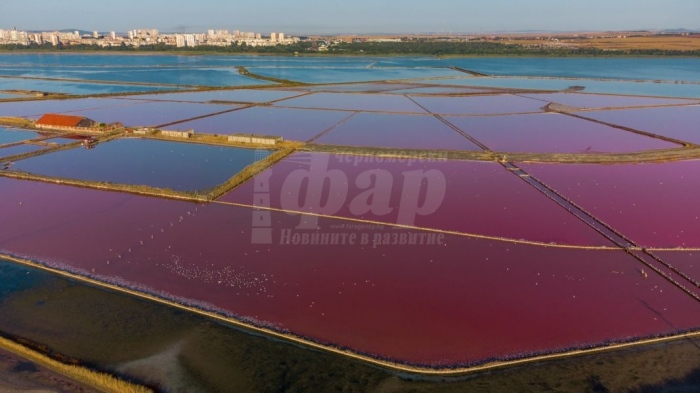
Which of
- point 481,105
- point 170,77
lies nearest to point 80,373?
point 481,105

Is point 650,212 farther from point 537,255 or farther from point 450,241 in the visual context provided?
point 450,241

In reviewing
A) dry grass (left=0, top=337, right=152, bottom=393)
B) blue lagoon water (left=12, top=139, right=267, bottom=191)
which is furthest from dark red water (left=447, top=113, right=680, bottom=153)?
dry grass (left=0, top=337, right=152, bottom=393)

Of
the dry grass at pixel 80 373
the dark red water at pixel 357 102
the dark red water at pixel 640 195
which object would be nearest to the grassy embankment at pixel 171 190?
the dry grass at pixel 80 373

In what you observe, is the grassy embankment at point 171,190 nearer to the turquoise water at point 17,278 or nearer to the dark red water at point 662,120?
the turquoise water at point 17,278

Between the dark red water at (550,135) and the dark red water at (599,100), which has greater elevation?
the dark red water at (599,100)

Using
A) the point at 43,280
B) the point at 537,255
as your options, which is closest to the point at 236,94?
the point at 43,280

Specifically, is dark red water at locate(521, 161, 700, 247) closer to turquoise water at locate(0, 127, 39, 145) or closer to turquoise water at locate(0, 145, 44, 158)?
turquoise water at locate(0, 145, 44, 158)

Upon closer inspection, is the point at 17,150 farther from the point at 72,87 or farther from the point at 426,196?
the point at 72,87
